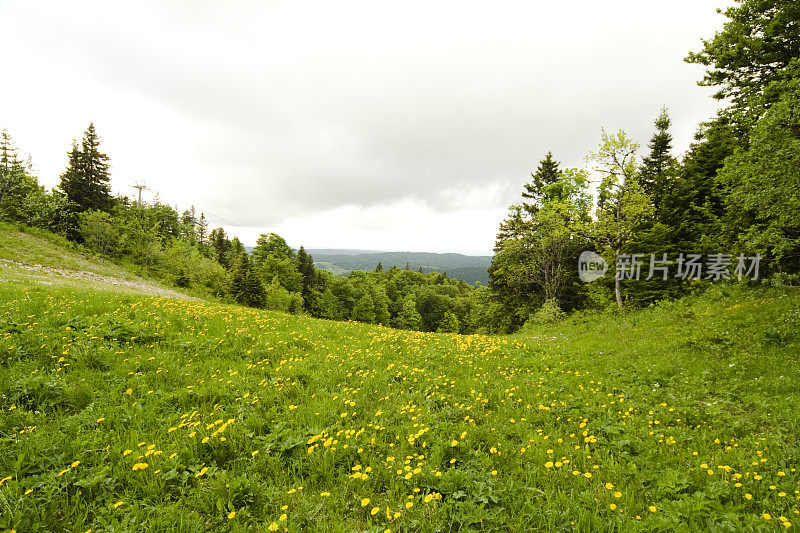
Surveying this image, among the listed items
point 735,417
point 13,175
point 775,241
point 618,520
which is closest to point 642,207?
point 775,241

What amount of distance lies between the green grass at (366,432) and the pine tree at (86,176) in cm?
4255

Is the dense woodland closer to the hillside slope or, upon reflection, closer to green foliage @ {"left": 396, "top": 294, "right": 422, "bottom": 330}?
the hillside slope

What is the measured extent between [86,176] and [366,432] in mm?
54435

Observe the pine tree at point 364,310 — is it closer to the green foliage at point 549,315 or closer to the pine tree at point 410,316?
the pine tree at point 410,316

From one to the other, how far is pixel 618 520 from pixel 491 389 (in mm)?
3530

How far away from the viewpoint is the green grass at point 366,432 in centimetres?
327

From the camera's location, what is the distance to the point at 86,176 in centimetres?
3984

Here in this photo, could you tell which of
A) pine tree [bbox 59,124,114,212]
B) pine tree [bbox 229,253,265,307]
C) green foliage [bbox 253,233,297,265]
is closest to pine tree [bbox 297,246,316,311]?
green foliage [bbox 253,233,297,265]

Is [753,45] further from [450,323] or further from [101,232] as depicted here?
[450,323]

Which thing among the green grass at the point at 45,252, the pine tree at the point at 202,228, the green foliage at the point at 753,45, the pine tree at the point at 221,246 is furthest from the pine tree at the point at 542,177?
the pine tree at the point at 202,228

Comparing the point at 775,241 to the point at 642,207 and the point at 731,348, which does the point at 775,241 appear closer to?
the point at 731,348

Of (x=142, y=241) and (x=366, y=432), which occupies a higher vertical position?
(x=142, y=241)

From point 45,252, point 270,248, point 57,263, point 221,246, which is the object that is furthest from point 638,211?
point 221,246

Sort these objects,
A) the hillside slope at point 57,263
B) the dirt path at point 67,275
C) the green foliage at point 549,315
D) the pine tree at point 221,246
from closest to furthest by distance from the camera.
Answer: the dirt path at point 67,275 < the hillside slope at point 57,263 < the green foliage at point 549,315 < the pine tree at point 221,246
